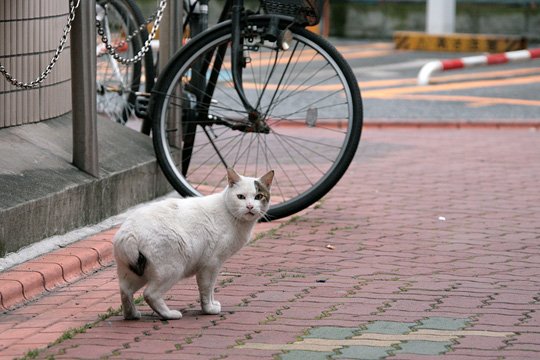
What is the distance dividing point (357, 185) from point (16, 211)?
3.22 metres

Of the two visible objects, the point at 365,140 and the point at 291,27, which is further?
the point at 365,140

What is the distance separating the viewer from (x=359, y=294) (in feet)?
17.9

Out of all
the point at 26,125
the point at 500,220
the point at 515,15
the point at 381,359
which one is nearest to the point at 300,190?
the point at 500,220

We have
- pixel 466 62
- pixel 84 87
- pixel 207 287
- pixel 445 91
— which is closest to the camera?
pixel 207 287

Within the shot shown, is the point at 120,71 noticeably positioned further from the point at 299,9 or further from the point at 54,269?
the point at 54,269

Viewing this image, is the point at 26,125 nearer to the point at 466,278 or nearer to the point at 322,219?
the point at 322,219

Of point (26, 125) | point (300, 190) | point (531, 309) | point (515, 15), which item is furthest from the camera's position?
point (515, 15)

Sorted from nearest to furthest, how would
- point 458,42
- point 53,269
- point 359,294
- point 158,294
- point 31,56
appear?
point 158,294 → point 359,294 → point 53,269 → point 31,56 → point 458,42

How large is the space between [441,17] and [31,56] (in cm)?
1296

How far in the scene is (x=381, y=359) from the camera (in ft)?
14.4

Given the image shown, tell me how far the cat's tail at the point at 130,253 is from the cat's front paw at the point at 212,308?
33cm

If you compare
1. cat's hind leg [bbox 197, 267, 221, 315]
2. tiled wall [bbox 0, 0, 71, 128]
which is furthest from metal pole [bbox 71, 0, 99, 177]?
cat's hind leg [bbox 197, 267, 221, 315]

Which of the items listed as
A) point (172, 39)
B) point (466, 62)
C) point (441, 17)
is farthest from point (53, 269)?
point (441, 17)

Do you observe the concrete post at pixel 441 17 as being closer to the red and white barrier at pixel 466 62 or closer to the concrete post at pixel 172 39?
the red and white barrier at pixel 466 62
